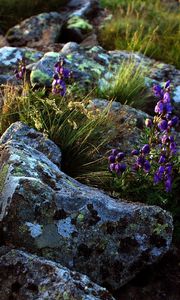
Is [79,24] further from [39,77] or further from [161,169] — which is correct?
[161,169]

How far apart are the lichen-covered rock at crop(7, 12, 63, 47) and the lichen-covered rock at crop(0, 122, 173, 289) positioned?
505 cm

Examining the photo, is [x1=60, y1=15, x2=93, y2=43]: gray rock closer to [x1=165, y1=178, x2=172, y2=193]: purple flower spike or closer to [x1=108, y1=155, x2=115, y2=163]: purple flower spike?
[x1=108, y1=155, x2=115, y2=163]: purple flower spike

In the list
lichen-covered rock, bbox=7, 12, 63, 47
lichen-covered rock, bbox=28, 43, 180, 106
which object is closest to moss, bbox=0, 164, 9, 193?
lichen-covered rock, bbox=28, 43, 180, 106

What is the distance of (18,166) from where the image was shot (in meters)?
3.40

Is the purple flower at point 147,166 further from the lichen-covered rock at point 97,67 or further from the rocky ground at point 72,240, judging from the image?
the lichen-covered rock at point 97,67

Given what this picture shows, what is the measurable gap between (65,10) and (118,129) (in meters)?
5.55

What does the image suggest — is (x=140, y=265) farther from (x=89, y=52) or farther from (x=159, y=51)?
(x=159, y=51)

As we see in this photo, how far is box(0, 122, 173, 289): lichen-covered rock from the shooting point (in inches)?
123

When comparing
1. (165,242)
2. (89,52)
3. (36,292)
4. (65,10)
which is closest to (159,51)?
(89,52)

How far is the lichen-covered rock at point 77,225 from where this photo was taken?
3.12 meters

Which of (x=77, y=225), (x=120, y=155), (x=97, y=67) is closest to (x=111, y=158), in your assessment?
(x=120, y=155)

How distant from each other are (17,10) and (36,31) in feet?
3.71

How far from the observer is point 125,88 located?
5926 millimetres

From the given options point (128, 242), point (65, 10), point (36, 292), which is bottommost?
point (65, 10)
